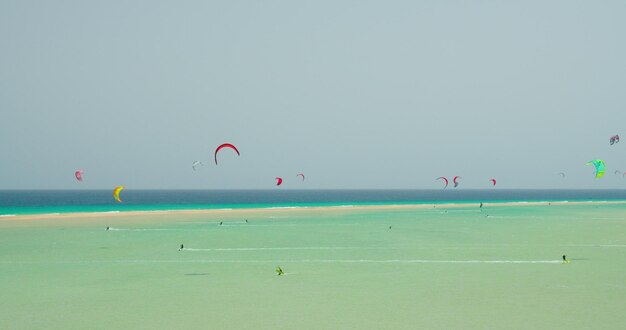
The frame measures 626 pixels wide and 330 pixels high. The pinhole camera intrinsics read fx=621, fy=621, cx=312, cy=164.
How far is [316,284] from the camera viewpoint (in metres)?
13.3

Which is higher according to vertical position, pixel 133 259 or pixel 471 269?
pixel 133 259

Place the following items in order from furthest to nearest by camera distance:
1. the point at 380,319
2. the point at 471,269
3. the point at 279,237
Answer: the point at 279,237 < the point at 471,269 < the point at 380,319

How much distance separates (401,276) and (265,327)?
232 inches

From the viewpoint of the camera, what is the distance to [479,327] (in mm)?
9180

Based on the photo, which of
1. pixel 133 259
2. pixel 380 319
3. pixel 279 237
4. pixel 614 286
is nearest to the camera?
pixel 380 319

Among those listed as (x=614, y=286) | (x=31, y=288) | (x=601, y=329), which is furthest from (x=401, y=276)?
(x=31, y=288)

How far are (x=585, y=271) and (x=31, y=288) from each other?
41.5 feet

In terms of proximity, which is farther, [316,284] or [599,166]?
[599,166]

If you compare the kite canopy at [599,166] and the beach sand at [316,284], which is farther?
the kite canopy at [599,166]

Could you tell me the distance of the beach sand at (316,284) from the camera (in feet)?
32.1

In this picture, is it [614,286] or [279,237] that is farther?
[279,237]

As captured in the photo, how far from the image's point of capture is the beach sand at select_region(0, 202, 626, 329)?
9797 millimetres

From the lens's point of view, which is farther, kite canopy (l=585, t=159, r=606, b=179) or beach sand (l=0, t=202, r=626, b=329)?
kite canopy (l=585, t=159, r=606, b=179)

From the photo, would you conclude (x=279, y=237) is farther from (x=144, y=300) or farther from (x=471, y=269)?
(x=144, y=300)
